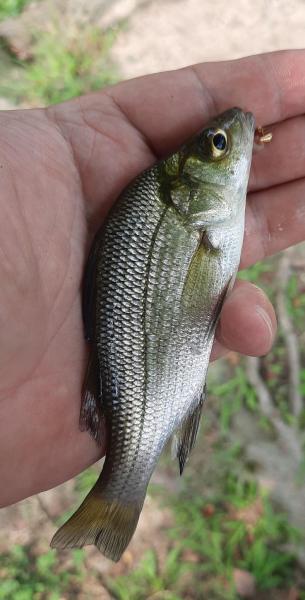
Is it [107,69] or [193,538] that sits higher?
[107,69]

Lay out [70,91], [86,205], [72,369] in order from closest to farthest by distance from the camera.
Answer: [72,369]
[86,205]
[70,91]

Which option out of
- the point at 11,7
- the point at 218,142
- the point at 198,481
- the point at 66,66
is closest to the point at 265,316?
the point at 218,142

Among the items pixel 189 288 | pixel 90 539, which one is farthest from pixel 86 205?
pixel 90 539

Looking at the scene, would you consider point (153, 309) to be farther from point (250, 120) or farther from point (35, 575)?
point (35, 575)

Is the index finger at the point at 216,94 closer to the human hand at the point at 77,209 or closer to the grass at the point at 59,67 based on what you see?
the human hand at the point at 77,209


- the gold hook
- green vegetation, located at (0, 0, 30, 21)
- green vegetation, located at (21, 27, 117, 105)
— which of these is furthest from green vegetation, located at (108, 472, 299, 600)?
green vegetation, located at (0, 0, 30, 21)

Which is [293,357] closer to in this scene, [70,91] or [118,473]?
[118,473]

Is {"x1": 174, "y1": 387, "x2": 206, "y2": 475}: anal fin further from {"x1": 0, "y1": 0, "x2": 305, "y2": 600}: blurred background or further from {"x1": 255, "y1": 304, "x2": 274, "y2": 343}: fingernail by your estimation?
{"x1": 0, "y1": 0, "x2": 305, "y2": 600}: blurred background
